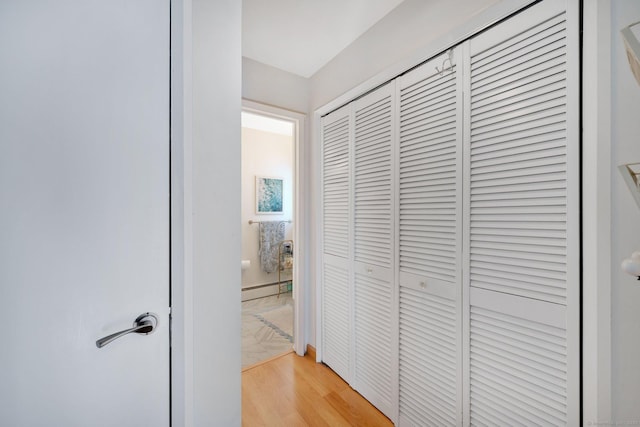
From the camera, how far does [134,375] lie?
0.76 metres

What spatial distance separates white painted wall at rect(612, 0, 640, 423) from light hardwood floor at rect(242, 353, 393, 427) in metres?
1.19

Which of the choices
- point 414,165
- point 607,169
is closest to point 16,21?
point 414,165

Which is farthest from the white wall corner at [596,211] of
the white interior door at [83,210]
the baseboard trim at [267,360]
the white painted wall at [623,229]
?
the baseboard trim at [267,360]

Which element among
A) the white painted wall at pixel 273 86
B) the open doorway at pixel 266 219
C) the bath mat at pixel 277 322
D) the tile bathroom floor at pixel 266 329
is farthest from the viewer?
the open doorway at pixel 266 219

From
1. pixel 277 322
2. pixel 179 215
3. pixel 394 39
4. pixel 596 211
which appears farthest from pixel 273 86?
pixel 277 322

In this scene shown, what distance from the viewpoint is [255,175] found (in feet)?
13.2

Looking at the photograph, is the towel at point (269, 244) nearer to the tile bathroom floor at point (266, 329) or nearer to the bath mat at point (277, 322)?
the tile bathroom floor at point (266, 329)

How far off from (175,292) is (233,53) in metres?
0.92

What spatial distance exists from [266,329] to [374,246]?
6.16ft

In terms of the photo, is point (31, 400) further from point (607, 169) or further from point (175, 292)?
point (607, 169)

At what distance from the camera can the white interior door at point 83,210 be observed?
598mm

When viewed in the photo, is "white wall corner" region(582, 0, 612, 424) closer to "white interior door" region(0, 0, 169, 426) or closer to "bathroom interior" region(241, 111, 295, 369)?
"white interior door" region(0, 0, 169, 426)

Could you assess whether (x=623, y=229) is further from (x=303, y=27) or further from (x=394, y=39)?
(x=303, y=27)

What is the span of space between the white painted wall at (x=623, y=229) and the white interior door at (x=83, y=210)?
1414mm
